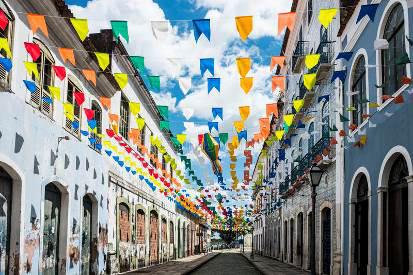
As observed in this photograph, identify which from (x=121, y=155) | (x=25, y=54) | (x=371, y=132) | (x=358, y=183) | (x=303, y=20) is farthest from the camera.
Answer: (x=303, y=20)

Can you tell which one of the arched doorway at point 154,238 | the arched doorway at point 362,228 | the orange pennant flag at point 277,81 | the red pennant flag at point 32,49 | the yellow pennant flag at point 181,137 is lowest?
the arched doorway at point 154,238

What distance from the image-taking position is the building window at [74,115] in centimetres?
1499

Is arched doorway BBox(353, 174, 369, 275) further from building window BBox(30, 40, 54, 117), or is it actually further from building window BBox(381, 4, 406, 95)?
building window BBox(30, 40, 54, 117)

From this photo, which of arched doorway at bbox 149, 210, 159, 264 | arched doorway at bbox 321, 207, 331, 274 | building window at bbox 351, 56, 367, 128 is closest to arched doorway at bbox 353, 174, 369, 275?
building window at bbox 351, 56, 367, 128

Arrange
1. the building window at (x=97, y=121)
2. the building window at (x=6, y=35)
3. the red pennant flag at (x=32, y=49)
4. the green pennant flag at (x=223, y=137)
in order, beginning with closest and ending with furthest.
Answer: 1. the building window at (x=6, y=35)
2. the red pennant flag at (x=32, y=49)
3. the building window at (x=97, y=121)
4. the green pennant flag at (x=223, y=137)

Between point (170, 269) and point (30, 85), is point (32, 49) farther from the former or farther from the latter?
point (170, 269)

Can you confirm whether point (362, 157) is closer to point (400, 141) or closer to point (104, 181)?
point (400, 141)

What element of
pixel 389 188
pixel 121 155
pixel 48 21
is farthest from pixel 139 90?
pixel 389 188

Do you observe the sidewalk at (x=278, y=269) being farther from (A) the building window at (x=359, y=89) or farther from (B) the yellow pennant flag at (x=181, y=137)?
(A) the building window at (x=359, y=89)

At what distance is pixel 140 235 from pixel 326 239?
9.11 meters

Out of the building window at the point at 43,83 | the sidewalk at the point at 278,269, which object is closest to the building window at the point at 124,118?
the building window at the point at 43,83

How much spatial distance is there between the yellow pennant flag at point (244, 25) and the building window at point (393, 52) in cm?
414

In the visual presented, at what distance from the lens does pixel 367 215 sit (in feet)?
48.1

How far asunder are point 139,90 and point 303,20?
877 cm
